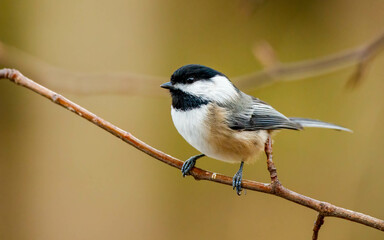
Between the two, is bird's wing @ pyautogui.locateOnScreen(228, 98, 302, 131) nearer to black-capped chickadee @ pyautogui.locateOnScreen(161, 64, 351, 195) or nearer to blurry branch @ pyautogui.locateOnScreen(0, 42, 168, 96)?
black-capped chickadee @ pyautogui.locateOnScreen(161, 64, 351, 195)

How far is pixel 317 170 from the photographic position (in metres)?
3.32

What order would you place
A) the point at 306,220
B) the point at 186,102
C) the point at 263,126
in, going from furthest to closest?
1. the point at 306,220
2. the point at 263,126
3. the point at 186,102

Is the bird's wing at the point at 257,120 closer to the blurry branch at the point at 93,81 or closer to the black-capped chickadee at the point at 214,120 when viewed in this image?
the black-capped chickadee at the point at 214,120

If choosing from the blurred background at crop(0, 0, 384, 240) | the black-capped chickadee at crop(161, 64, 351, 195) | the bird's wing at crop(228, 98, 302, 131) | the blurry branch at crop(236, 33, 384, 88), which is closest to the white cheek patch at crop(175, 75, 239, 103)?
the black-capped chickadee at crop(161, 64, 351, 195)

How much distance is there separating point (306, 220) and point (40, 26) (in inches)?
98.9

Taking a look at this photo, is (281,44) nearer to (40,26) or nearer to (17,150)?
(40,26)

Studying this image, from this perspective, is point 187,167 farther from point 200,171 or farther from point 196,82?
point 196,82

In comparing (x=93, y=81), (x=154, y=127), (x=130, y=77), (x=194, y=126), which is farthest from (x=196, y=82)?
(x=154, y=127)

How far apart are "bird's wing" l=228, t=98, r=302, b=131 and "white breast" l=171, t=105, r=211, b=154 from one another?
7.0 inches

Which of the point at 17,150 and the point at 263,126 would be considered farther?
the point at 17,150

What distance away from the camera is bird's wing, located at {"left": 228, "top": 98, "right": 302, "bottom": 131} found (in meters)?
2.09

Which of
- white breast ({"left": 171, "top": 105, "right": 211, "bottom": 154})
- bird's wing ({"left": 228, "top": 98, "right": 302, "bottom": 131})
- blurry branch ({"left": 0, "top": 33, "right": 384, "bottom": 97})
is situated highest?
blurry branch ({"left": 0, "top": 33, "right": 384, "bottom": 97})

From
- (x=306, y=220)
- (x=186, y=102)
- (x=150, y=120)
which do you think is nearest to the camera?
(x=186, y=102)

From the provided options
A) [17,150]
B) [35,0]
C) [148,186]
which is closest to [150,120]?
[148,186]
